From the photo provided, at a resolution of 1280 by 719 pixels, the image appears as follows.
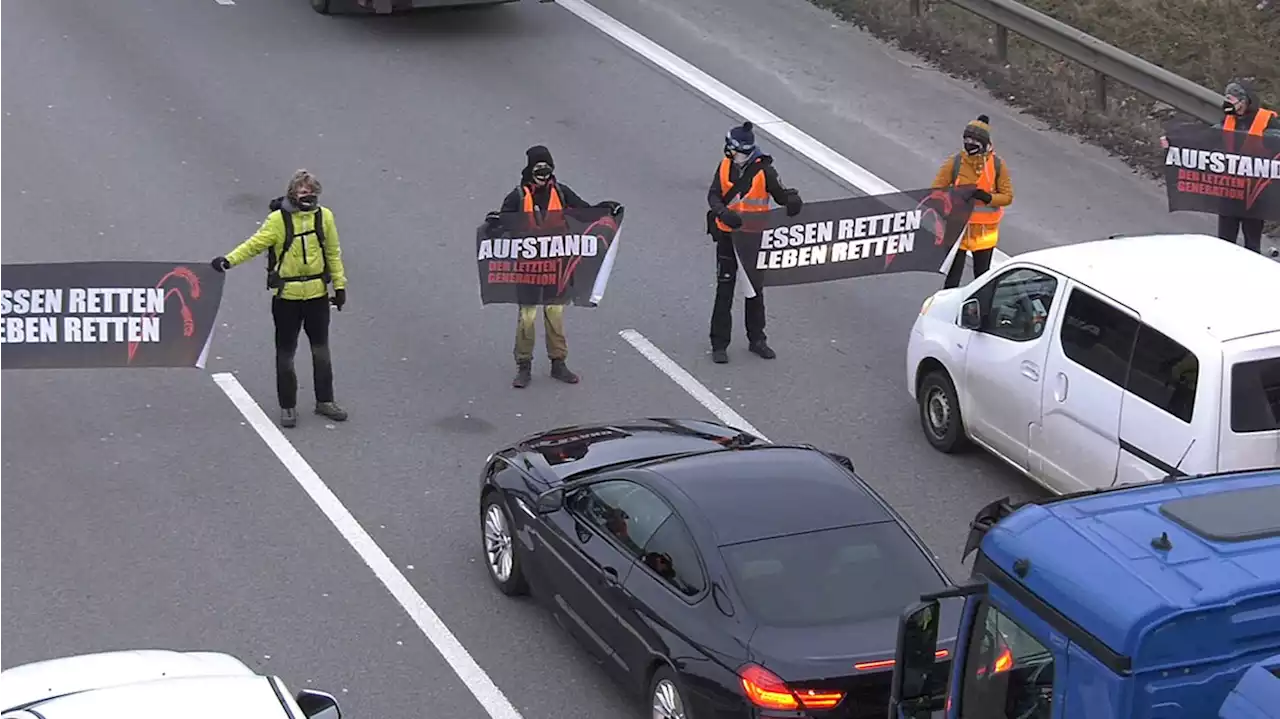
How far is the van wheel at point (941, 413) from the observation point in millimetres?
12734

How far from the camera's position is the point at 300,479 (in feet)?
40.2

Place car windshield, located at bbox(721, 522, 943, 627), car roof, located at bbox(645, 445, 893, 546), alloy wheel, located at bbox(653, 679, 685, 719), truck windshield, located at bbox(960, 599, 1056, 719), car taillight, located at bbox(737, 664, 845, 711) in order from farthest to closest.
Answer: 1. car roof, located at bbox(645, 445, 893, 546)
2. alloy wheel, located at bbox(653, 679, 685, 719)
3. car windshield, located at bbox(721, 522, 943, 627)
4. car taillight, located at bbox(737, 664, 845, 711)
5. truck windshield, located at bbox(960, 599, 1056, 719)

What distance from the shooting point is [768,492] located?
9398mm

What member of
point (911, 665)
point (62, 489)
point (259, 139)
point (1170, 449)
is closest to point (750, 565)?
point (911, 665)

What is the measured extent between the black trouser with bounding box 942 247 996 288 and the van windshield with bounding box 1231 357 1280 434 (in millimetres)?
4043

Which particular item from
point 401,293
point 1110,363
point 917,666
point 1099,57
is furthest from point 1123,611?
point 1099,57

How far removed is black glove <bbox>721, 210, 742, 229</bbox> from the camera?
1387 centimetres

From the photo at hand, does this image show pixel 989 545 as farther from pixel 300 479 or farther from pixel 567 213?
pixel 567 213

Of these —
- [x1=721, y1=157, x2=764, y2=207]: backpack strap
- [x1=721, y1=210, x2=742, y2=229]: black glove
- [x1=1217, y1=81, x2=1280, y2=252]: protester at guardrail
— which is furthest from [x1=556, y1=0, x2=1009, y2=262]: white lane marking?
[x1=721, y1=210, x2=742, y2=229]: black glove

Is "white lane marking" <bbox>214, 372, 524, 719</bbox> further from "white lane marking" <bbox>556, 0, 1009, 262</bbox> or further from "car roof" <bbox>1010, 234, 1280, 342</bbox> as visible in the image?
"white lane marking" <bbox>556, 0, 1009, 262</bbox>

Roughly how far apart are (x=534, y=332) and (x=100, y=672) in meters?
6.19

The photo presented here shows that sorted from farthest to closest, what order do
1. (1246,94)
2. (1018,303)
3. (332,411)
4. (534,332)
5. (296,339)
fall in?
(1246,94) < (534,332) < (332,411) < (296,339) < (1018,303)

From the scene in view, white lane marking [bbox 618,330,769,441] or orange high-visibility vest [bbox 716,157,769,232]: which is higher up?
orange high-visibility vest [bbox 716,157,769,232]

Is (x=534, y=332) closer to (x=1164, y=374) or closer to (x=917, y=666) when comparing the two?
(x=1164, y=374)
